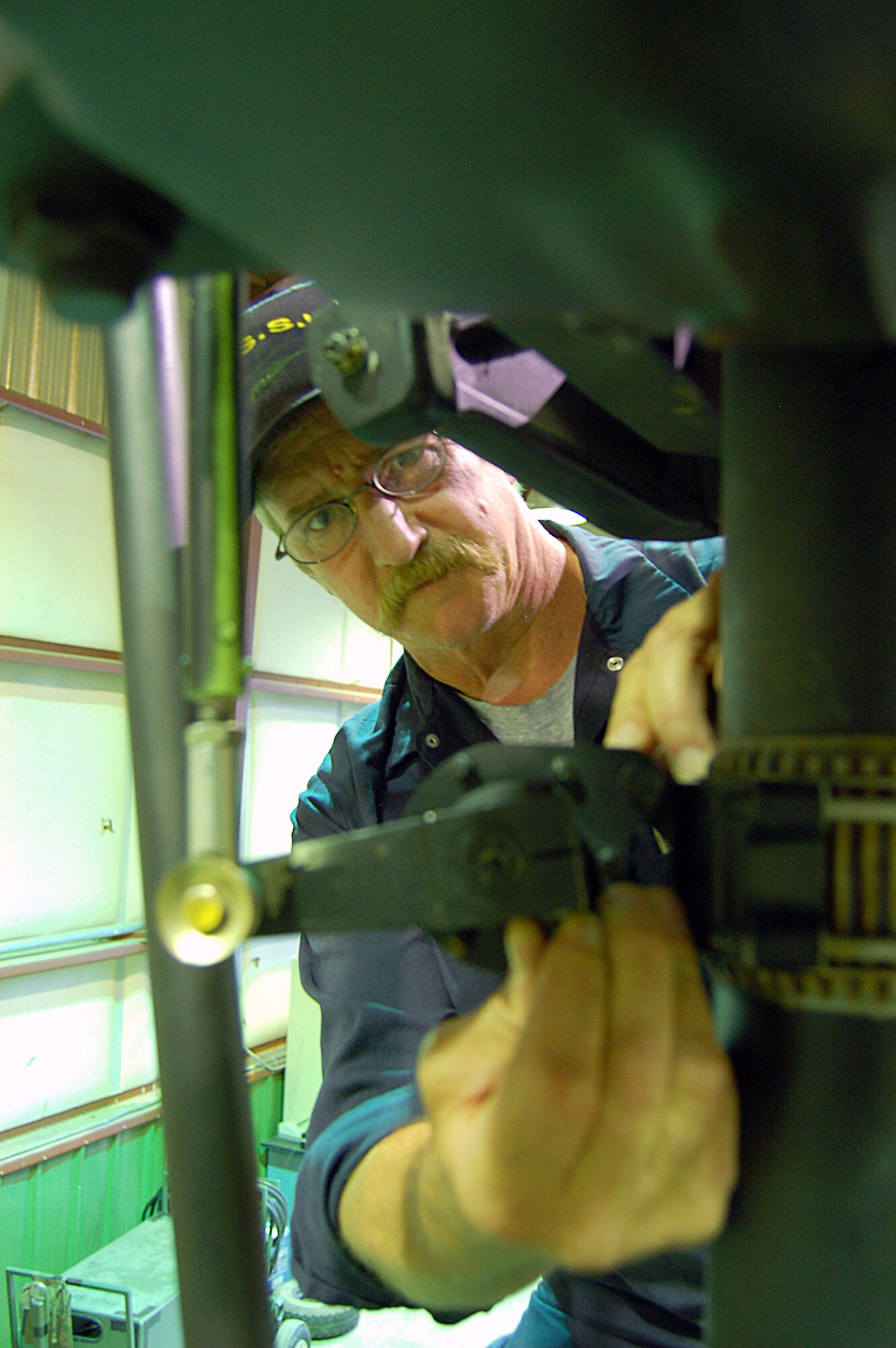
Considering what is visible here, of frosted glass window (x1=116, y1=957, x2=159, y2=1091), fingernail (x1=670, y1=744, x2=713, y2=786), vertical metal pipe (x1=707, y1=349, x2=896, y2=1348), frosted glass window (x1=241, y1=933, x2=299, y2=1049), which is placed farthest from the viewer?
frosted glass window (x1=241, y1=933, x2=299, y2=1049)

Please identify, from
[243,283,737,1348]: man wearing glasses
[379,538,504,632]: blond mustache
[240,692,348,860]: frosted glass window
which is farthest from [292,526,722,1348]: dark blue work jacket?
[240,692,348,860]: frosted glass window

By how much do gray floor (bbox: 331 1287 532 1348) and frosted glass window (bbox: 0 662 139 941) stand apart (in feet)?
4.45

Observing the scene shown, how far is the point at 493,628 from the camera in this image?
1150 mm

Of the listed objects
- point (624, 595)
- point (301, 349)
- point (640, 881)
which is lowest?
point (640, 881)

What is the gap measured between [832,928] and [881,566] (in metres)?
0.12

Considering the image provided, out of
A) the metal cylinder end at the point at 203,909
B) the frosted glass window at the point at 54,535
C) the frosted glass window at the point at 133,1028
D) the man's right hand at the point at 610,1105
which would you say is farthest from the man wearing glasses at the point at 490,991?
the frosted glass window at the point at 133,1028

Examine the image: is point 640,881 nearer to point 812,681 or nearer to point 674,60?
point 812,681

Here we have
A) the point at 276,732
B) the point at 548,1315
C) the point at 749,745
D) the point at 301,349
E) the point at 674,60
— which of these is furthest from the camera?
the point at 276,732

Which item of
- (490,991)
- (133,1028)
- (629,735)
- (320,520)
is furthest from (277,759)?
(629,735)

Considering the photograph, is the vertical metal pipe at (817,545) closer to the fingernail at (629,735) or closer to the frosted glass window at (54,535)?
the fingernail at (629,735)

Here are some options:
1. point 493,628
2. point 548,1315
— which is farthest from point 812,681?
point 548,1315

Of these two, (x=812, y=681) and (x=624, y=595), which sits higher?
(x=624, y=595)

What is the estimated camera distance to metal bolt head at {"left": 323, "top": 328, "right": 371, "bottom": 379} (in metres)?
0.38

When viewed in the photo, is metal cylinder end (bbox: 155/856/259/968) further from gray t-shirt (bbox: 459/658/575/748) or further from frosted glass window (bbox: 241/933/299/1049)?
frosted glass window (bbox: 241/933/299/1049)
